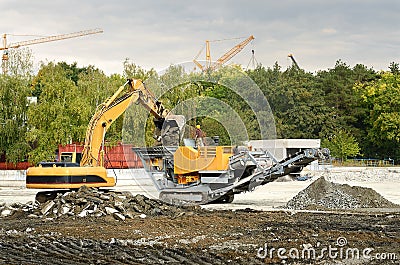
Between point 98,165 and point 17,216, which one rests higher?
point 98,165

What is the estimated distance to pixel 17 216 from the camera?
1755cm

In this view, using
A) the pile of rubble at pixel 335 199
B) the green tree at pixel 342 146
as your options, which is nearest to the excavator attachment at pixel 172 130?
the pile of rubble at pixel 335 199

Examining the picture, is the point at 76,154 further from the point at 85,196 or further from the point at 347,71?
the point at 347,71

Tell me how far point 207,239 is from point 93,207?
17.2 feet

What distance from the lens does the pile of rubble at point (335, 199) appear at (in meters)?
20.3

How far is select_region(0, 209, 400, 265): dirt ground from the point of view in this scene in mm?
10547

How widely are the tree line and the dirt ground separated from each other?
5.71m

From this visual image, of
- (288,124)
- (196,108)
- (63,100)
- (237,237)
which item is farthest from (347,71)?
(237,237)

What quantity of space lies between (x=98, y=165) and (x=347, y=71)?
2606 inches

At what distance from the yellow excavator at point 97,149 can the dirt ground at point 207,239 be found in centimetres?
196

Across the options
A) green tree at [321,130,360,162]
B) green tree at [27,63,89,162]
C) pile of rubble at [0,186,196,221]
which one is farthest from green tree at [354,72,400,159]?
pile of rubble at [0,186,196,221]

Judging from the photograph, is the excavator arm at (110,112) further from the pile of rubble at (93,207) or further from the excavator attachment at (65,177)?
the pile of rubble at (93,207)

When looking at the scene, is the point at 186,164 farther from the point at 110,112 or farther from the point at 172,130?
the point at 110,112

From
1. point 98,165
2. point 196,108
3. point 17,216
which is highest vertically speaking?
point 196,108
